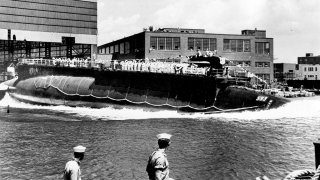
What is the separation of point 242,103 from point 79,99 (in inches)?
740

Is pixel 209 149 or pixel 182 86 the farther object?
pixel 182 86

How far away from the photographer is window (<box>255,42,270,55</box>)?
7438 centimetres

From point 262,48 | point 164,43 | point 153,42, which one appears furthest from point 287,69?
point 153,42

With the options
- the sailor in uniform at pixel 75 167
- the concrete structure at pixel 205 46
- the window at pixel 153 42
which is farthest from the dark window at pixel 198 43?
the sailor in uniform at pixel 75 167

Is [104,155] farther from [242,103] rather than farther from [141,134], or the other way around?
[242,103]

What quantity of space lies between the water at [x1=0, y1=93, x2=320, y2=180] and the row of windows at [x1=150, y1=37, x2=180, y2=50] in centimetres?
3727

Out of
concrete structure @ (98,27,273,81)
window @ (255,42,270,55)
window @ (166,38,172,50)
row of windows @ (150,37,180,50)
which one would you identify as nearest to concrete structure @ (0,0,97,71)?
concrete structure @ (98,27,273,81)

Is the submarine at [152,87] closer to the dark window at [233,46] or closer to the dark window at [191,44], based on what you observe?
the dark window at [191,44]

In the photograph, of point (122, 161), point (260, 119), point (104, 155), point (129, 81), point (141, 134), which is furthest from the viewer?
point (129, 81)

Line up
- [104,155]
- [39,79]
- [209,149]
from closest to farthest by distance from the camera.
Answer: [104,155]
[209,149]
[39,79]

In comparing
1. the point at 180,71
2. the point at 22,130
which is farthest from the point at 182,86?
the point at 22,130

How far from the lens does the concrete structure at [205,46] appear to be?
68.6 meters

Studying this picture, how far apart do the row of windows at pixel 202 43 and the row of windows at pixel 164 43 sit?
2511mm

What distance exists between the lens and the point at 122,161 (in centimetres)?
1636
